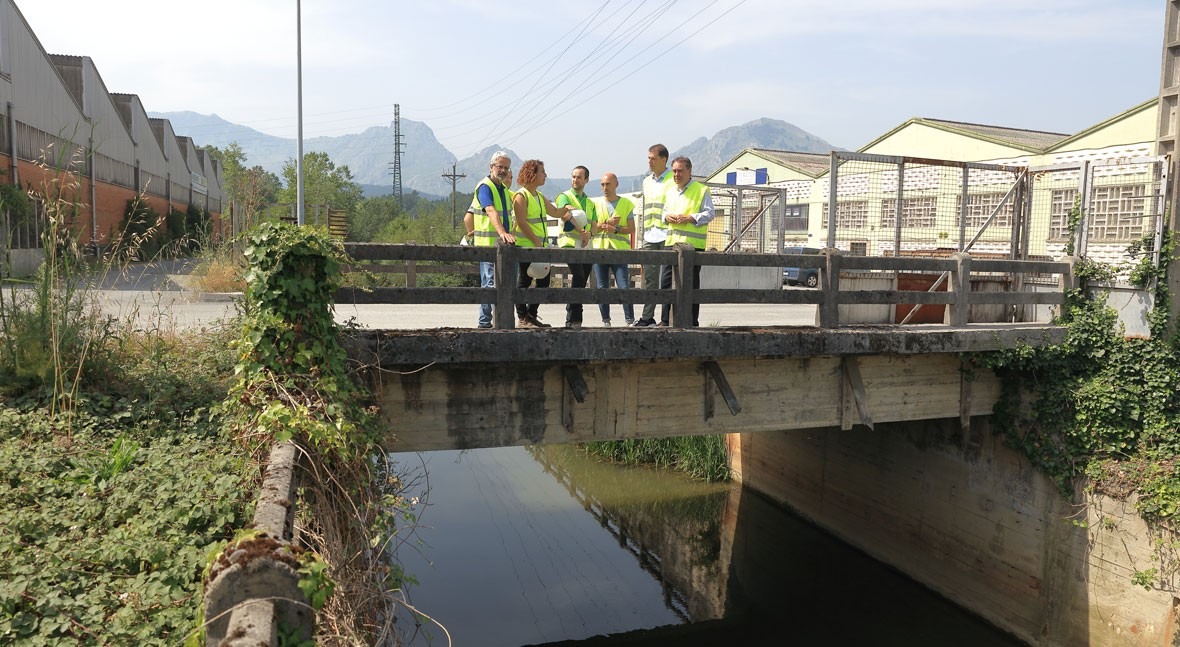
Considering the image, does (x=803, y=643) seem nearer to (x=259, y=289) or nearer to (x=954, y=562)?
(x=954, y=562)

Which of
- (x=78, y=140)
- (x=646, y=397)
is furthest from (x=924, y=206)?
(x=78, y=140)

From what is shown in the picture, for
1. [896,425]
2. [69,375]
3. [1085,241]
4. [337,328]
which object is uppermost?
[1085,241]

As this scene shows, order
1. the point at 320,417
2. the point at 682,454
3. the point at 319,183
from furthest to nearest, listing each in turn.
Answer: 1. the point at 319,183
2. the point at 682,454
3. the point at 320,417

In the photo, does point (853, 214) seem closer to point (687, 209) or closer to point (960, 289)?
point (960, 289)

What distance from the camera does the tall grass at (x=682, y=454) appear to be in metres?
14.3

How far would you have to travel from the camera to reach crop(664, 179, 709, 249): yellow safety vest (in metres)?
8.38

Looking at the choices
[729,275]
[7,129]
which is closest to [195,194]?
[7,129]

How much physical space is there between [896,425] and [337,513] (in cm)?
858

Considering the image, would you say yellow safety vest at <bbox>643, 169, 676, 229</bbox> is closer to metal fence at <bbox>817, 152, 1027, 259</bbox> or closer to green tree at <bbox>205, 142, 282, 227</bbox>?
metal fence at <bbox>817, 152, 1027, 259</bbox>

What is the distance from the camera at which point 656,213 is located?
28.3 feet

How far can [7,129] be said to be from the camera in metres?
21.3

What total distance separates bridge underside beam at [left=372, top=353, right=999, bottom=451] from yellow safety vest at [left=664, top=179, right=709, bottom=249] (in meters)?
1.36

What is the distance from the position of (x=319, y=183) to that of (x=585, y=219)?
65.7 m

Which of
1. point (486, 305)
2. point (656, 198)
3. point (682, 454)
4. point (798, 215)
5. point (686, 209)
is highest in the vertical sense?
point (798, 215)
